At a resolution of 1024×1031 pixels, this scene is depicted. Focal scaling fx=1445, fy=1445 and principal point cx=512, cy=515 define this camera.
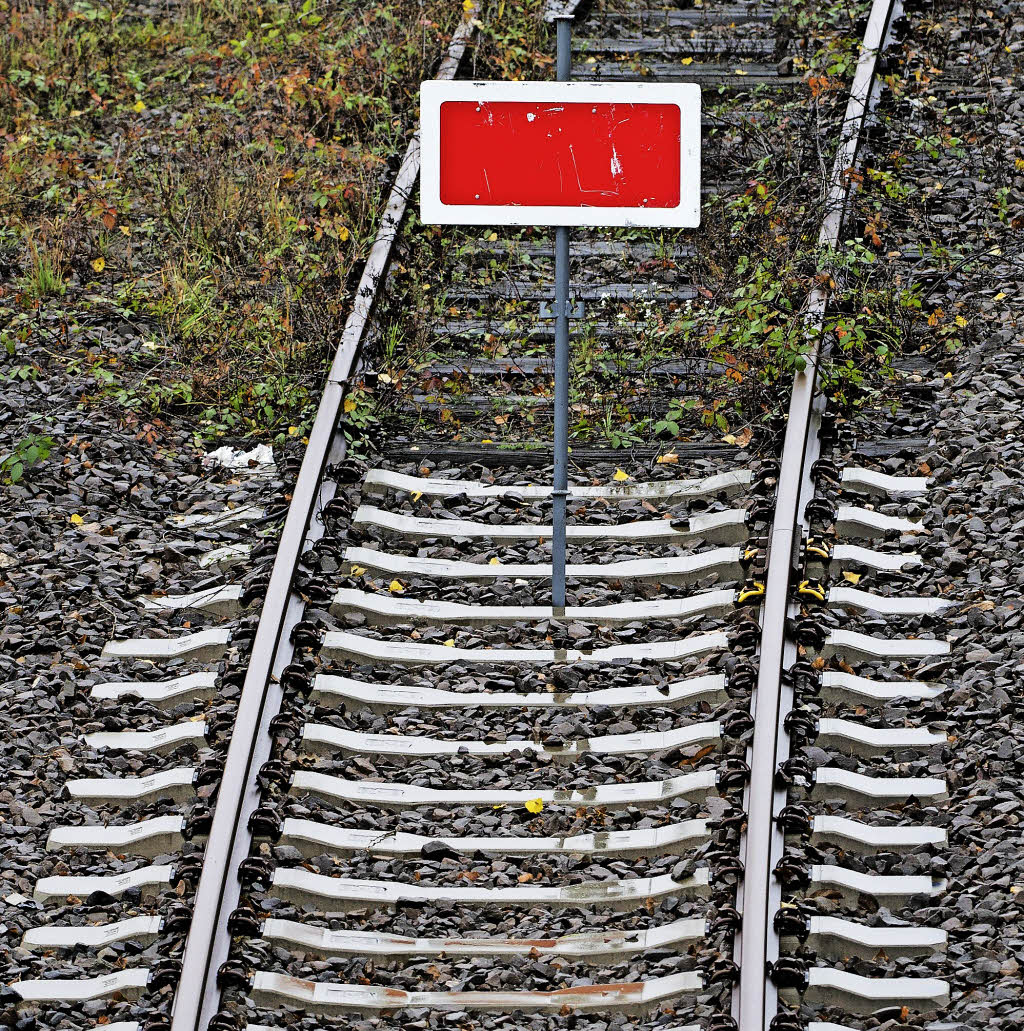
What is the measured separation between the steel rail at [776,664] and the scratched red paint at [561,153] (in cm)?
129

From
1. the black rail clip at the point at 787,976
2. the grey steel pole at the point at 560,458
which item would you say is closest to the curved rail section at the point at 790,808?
the black rail clip at the point at 787,976

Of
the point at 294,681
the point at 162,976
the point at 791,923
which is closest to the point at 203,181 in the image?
the point at 294,681

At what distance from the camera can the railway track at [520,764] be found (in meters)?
4.69

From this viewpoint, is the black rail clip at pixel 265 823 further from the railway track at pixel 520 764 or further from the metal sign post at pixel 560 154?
the metal sign post at pixel 560 154

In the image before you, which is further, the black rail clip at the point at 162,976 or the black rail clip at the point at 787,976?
the black rail clip at the point at 162,976

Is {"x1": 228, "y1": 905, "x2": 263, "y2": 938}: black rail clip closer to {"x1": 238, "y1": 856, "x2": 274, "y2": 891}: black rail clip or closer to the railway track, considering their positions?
the railway track

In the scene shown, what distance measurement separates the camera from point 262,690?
546 centimetres

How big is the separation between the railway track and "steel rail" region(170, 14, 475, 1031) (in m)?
0.01

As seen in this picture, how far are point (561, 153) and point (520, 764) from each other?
2416 mm

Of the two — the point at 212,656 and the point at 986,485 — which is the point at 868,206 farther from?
the point at 212,656

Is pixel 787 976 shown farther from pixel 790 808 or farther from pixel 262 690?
pixel 262 690

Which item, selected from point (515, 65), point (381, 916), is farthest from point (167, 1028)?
point (515, 65)

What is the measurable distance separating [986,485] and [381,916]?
326 centimetres

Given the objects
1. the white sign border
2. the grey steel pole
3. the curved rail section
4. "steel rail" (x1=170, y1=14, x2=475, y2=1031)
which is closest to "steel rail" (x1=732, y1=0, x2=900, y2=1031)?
the curved rail section
